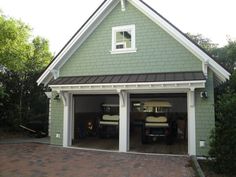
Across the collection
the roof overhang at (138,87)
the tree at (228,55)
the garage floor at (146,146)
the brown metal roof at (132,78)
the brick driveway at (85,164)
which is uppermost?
the tree at (228,55)

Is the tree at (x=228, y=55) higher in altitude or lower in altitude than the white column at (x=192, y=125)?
higher

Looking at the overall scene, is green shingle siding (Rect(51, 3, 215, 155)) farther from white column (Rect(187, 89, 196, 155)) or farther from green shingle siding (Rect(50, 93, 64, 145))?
white column (Rect(187, 89, 196, 155))

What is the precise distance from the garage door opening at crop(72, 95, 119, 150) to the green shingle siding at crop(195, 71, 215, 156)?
4049mm

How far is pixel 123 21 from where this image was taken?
12664mm

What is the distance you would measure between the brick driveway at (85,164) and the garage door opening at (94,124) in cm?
221

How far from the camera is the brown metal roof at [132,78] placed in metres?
10.8

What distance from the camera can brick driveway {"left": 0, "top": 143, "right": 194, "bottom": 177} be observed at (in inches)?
320

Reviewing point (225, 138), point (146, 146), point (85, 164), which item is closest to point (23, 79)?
point (146, 146)

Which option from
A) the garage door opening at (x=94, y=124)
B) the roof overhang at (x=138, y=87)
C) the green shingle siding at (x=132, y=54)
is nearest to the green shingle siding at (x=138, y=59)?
the green shingle siding at (x=132, y=54)

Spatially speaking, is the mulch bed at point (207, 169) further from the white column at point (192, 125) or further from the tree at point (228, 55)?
the tree at point (228, 55)

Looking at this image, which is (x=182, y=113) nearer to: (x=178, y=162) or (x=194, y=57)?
(x=194, y=57)

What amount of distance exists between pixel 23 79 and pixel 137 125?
8.70 m

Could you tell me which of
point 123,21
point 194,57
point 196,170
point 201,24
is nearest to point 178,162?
point 196,170

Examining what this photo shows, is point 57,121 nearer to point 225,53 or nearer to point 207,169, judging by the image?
point 207,169
